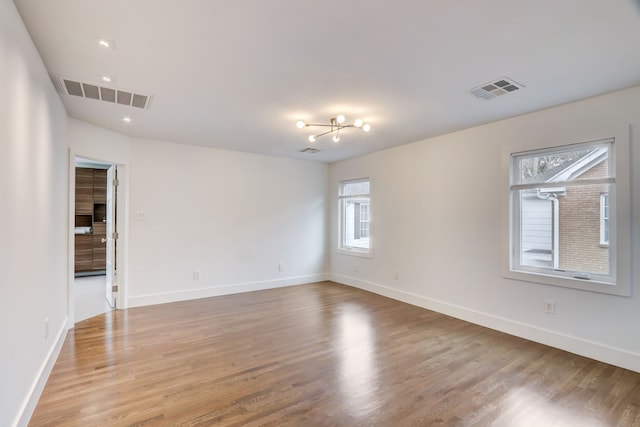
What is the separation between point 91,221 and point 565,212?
897 centimetres

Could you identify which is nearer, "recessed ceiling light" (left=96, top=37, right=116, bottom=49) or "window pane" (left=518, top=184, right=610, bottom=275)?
"recessed ceiling light" (left=96, top=37, right=116, bottom=49)

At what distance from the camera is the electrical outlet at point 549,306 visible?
3.35m

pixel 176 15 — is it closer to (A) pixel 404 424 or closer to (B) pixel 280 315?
(A) pixel 404 424

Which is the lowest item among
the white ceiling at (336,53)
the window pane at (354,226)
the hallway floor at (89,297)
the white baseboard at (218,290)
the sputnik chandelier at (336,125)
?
the hallway floor at (89,297)

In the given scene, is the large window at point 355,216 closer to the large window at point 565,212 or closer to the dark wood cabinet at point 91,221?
the large window at point 565,212

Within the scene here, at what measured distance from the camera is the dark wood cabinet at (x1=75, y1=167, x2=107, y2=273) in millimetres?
6865

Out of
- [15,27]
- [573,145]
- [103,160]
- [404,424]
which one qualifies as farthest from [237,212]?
[573,145]

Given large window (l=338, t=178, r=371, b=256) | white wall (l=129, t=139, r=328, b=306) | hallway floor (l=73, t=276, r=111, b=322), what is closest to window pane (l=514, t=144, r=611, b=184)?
large window (l=338, t=178, r=371, b=256)

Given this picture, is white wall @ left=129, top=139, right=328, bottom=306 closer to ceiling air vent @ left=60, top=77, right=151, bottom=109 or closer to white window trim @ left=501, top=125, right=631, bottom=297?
ceiling air vent @ left=60, top=77, right=151, bottom=109

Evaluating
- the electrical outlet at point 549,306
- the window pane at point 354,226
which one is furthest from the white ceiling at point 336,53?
the window pane at point 354,226

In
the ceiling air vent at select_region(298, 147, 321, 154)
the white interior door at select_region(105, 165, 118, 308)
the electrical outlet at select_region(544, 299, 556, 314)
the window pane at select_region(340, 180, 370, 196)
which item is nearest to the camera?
the electrical outlet at select_region(544, 299, 556, 314)

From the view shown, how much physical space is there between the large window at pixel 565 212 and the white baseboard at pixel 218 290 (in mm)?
3883

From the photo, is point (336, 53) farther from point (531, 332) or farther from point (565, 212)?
point (531, 332)

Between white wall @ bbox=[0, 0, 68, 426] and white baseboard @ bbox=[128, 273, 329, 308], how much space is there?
164 centimetres
